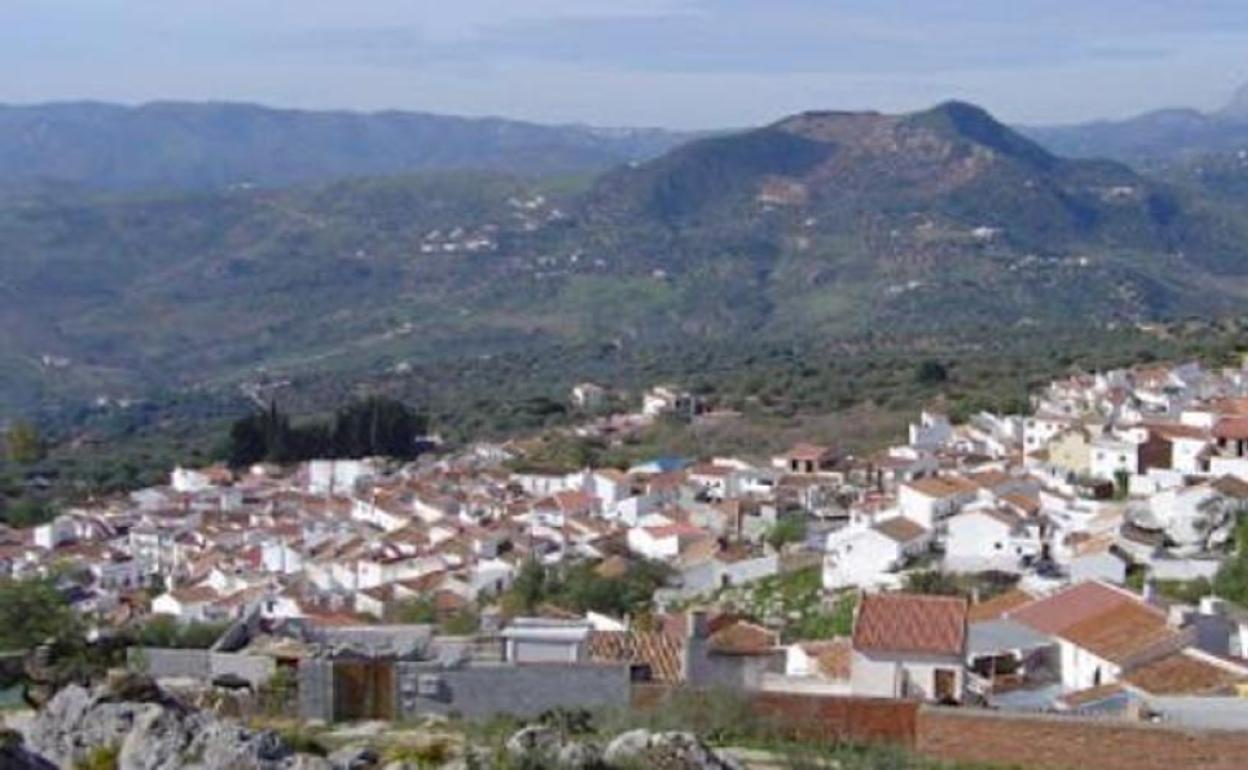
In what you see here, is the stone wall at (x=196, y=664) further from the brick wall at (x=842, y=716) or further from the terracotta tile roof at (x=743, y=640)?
the brick wall at (x=842, y=716)

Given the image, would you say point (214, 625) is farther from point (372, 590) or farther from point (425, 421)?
point (425, 421)

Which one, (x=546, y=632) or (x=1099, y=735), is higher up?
(x=1099, y=735)

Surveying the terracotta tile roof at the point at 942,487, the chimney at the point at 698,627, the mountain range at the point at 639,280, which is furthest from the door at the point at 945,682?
the mountain range at the point at 639,280

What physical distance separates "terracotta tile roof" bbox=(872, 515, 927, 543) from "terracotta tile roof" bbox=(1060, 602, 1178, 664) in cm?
1002

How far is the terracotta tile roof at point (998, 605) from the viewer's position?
24.1m

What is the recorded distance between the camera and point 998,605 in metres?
25.5

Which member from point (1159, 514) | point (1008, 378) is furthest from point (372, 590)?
point (1008, 378)

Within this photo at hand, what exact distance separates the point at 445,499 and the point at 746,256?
121 meters

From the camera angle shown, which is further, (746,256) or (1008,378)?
(746,256)

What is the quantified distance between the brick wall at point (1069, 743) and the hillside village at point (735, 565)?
33.8 inches

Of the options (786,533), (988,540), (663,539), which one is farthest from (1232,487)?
(663,539)

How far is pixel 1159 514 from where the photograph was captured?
3297cm

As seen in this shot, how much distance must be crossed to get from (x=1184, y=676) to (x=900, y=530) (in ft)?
46.1

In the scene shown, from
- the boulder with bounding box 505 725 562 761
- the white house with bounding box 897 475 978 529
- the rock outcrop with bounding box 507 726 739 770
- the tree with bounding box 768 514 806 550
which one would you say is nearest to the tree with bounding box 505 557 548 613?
the tree with bounding box 768 514 806 550
